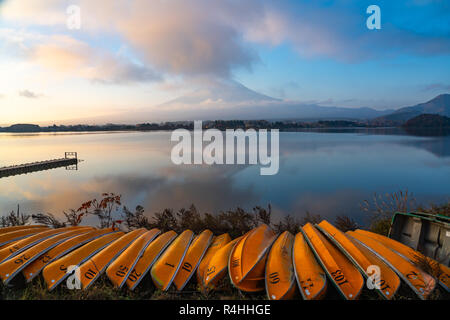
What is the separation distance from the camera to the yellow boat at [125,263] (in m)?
4.69

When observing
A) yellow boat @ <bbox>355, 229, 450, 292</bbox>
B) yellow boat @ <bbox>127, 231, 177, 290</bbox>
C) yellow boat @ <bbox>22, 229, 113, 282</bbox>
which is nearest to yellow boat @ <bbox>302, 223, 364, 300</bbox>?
yellow boat @ <bbox>355, 229, 450, 292</bbox>

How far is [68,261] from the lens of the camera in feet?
16.9

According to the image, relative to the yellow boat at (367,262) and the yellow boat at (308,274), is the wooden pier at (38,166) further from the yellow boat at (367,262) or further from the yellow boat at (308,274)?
the yellow boat at (367,262)

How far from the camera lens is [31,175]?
24.9m

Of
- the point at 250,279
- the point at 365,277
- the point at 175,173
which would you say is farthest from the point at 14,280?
the point at 175,173

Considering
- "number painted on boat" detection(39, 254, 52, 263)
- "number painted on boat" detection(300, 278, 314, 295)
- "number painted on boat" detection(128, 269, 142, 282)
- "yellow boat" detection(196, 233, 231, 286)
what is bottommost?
"yellow boat" detection(196, 233, 231, 286)

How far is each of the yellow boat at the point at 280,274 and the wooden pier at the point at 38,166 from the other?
94.0ft

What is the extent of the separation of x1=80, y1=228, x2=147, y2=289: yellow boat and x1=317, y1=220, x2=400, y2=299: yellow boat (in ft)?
16.0

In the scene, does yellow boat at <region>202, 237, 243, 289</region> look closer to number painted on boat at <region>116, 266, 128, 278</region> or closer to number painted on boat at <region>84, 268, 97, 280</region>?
number painted on boat at <region>116, 266, 128, 278</region>

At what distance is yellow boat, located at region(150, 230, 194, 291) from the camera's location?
4.64m

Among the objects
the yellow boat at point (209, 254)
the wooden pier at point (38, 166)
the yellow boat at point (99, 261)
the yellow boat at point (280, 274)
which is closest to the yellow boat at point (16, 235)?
the yellow boat at point (99, 261)

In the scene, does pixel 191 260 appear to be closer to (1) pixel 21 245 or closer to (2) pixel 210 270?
(2) pixel 210 270

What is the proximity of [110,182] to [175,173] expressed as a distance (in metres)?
5.87
